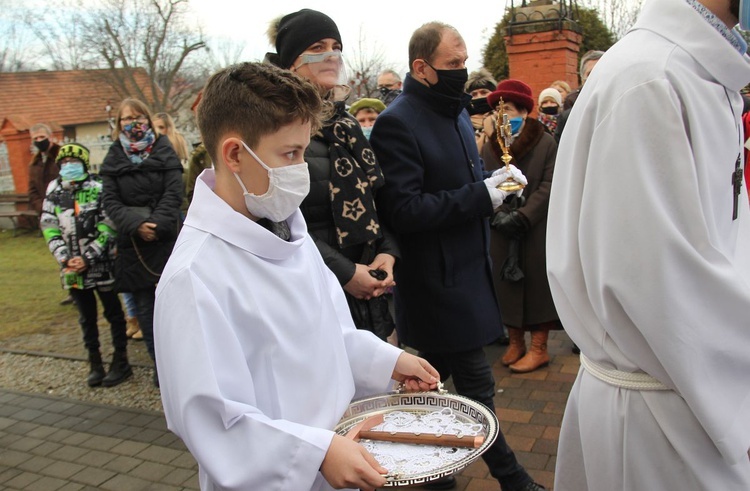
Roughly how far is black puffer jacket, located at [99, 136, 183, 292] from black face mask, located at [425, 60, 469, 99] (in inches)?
109

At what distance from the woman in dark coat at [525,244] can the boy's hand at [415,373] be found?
3.05 meters

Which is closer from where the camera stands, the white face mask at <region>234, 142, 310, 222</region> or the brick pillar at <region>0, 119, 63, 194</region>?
the white face mask at <region>234, 142, 310, 222</region>

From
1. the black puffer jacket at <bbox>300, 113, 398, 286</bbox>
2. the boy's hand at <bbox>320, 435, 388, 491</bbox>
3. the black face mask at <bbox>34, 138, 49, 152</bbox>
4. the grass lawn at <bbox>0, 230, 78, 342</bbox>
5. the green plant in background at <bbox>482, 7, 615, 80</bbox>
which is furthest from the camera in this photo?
the green plant in background at <bbox>482, 7, 615, 80</bbox>

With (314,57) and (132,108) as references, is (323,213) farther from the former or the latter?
(132,108)

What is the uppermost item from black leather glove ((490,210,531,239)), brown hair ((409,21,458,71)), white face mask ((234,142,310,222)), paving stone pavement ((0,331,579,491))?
brown hair ((409,21,458,71))

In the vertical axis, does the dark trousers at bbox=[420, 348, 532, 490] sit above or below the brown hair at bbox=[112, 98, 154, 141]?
below

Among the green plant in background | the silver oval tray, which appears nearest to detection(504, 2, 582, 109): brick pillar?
the green plant in background

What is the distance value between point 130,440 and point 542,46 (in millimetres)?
6462

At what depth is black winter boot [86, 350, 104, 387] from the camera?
584 centimetres

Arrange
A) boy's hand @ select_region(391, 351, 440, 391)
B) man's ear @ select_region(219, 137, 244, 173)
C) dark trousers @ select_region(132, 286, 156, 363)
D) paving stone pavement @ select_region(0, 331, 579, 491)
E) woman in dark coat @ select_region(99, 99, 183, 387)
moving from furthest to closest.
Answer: dark trousers @ select_region(132, 286, 156, 363) < woman in dark coat @ select_region(99, 99, 183, 387) < paving stone pavement @ select_region(0, 331, 579, 491) < boy's hand @ select_region(391, 351, 440, 391) < man's ear @ select_region(219, 137, 244, 173)

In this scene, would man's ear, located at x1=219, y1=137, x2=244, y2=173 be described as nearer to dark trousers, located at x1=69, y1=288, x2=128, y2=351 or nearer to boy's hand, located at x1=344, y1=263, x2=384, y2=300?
boy's hand, located at x1=344, y1=263, x2=384, y2=300

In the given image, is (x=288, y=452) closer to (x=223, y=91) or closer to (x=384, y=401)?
(x=384, y=401)

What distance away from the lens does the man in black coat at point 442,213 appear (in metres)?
3.33

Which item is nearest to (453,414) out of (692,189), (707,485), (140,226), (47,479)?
(707,485)
